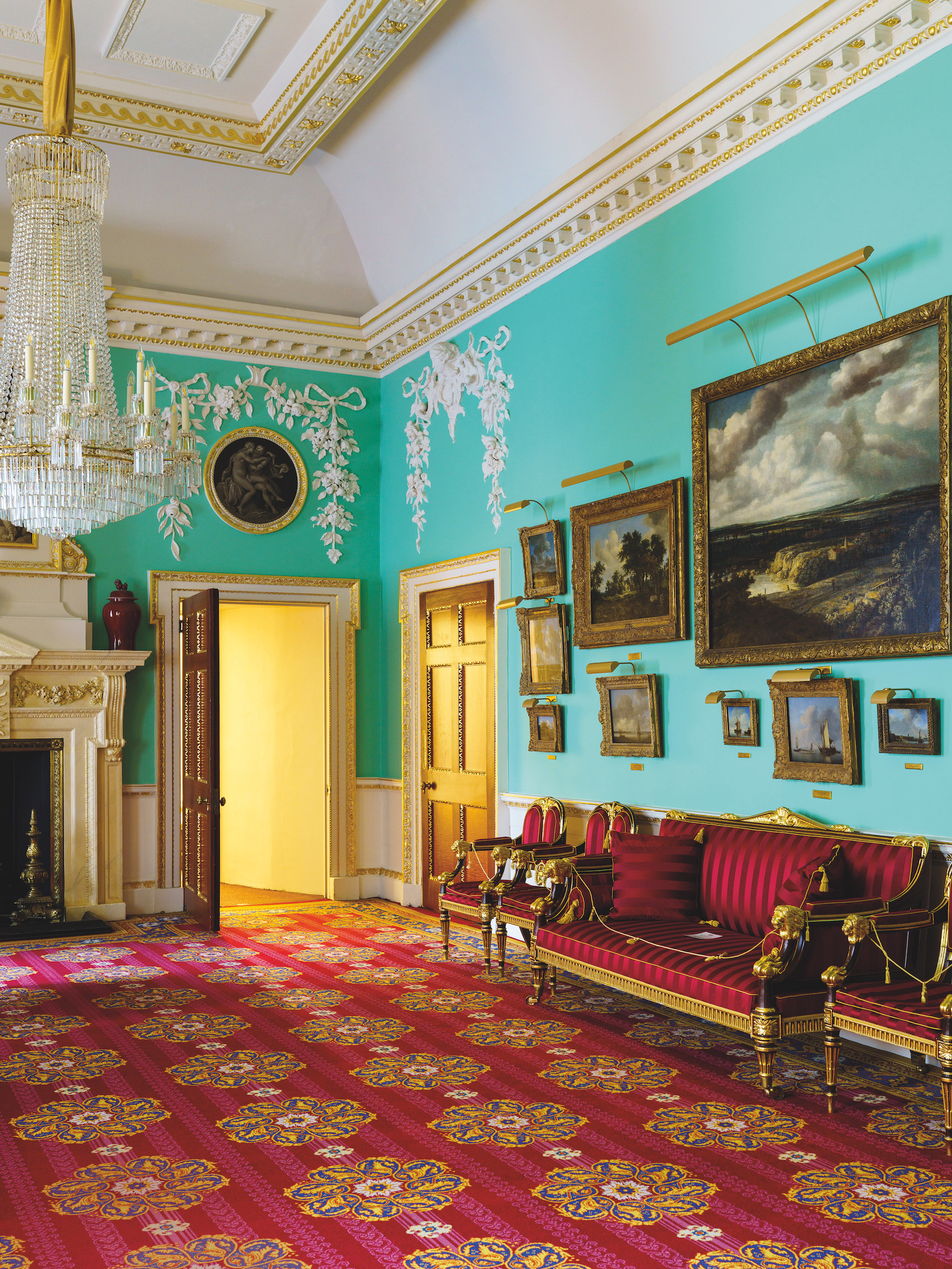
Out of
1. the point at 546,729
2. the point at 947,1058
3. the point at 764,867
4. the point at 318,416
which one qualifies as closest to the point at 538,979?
the point at 764,867

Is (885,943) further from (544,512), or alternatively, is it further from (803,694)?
(544,512)

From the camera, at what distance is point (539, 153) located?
23.8ft

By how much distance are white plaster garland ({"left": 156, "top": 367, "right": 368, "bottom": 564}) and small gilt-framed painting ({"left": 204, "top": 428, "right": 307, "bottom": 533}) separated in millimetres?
152

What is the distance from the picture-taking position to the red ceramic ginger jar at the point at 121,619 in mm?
8781

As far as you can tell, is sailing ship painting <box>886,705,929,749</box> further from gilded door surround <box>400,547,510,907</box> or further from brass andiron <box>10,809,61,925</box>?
brass andiron <box>10,809,61,925</box>

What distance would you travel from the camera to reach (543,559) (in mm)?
7570

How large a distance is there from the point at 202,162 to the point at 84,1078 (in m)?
6.63

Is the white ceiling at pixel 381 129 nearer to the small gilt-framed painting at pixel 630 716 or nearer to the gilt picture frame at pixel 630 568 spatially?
the gilt picture frame at pixel 630 568

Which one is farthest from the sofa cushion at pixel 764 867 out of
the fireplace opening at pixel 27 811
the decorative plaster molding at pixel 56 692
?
the fireplace opening at pixel 27 811

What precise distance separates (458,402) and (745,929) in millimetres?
4820

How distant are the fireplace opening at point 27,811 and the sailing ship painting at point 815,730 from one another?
555cm

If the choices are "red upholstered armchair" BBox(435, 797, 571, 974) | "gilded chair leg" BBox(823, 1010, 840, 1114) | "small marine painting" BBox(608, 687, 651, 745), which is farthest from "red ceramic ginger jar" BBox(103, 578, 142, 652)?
"gilded chair leg" BBox(823, 1010, 840, 1114)

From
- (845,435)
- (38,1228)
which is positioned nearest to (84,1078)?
(38,1228)

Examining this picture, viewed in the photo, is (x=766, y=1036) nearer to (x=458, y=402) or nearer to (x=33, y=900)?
(x=458, y=402)
